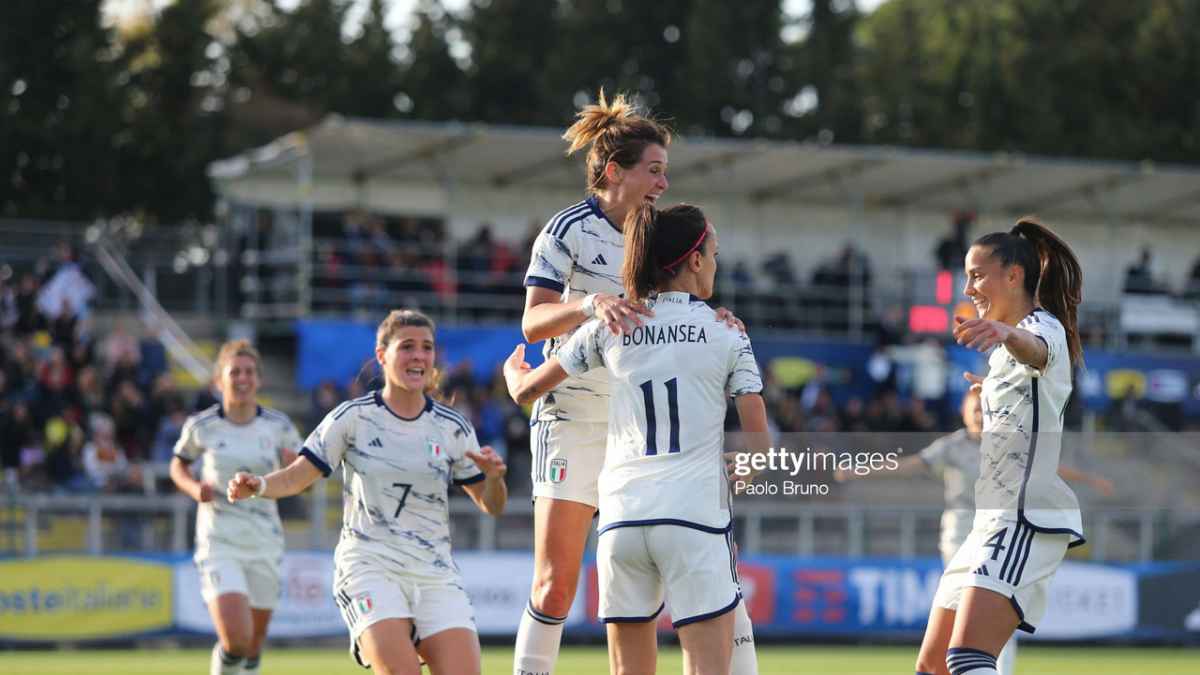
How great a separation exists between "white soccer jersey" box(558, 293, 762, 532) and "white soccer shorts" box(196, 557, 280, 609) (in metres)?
5.17

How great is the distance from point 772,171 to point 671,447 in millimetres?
23146

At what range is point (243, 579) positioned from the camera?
11.3 m

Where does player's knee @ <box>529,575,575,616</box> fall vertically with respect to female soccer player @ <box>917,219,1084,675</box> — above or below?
below

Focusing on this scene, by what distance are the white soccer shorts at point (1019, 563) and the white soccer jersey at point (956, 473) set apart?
17.0 ft

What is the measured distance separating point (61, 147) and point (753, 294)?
1488cm

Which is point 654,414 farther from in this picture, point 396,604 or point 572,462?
point 396,604

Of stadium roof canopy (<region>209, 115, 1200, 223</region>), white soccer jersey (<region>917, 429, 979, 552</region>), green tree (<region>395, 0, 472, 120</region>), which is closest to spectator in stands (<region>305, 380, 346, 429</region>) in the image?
stadium roof canopy (<region>209, 115, 1200, 223</region>)

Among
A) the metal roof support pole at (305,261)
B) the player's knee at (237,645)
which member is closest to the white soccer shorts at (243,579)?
the player's knee at (237,645)

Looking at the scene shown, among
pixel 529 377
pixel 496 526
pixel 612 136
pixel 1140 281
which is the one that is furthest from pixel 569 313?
pixel 1140 281

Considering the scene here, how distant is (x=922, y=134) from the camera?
41844mm

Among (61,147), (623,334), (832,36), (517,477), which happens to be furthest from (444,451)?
(832,36)

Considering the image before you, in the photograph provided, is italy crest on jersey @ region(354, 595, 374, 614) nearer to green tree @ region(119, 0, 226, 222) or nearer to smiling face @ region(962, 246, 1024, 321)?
smiling face @ region(962, 246, 1024, 321)

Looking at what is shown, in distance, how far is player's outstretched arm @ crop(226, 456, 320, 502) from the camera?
7949mm

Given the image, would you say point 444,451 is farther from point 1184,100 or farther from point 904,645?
point 1184,100
